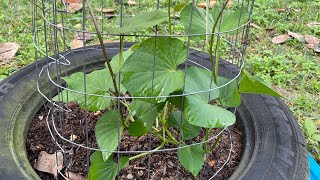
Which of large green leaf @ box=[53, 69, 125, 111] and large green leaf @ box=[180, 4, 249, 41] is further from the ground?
large green leaf @ box=[180, 4, 249, 41]

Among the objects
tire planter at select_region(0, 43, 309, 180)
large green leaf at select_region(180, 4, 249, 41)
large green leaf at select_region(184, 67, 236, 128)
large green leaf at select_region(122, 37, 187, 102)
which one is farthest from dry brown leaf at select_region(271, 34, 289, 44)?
large green leaf at select_region(122, 37, 187, 102)

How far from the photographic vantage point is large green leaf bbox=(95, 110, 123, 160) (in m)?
0.99

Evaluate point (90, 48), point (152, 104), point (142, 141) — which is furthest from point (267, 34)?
point (152, 104)

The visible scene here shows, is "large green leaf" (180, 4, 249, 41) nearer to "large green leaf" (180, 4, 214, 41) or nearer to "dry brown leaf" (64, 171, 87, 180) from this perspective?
"large green leaf" (180, 4, 214, 41)

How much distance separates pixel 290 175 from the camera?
1086 mm

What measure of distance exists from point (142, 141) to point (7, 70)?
0.97 meters

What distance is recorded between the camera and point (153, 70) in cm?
94

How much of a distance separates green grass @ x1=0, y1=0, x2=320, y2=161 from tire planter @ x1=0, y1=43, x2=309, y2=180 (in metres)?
0.34

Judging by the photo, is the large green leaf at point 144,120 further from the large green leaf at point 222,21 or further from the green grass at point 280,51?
the green grass at point 280,51

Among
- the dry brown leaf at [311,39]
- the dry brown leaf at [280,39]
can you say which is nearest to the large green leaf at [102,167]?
the dry brown leaf at [280,39]

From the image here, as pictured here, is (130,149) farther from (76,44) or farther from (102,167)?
(76,44)

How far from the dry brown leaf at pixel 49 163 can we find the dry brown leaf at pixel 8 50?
98 centimetres

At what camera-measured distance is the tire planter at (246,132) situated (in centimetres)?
108

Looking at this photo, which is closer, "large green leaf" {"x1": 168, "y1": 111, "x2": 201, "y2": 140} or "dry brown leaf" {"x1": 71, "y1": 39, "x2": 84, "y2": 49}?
"large green leaf" {"x1": 168, "y1": 111, "x2": 201, "y2": 140}
